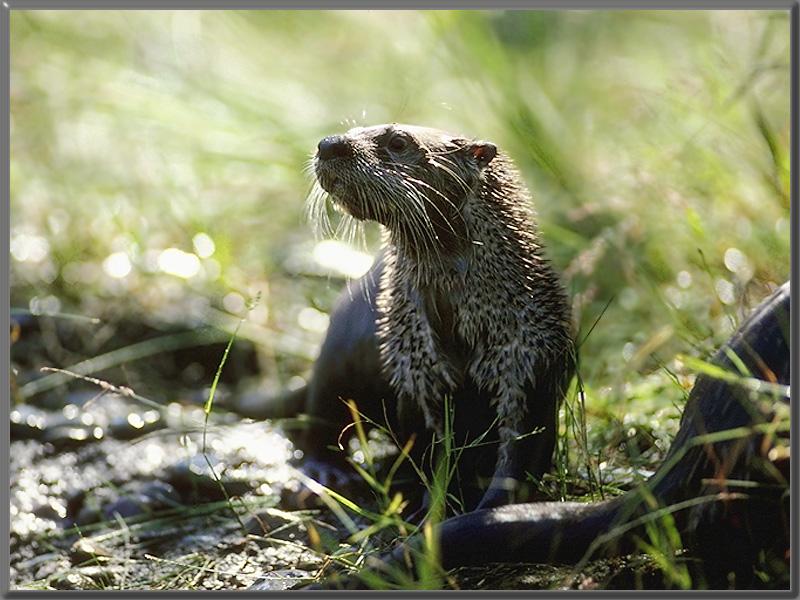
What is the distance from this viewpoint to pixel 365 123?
13.7 feet

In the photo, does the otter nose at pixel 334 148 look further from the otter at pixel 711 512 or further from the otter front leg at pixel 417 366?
the otter at pixel 711 512

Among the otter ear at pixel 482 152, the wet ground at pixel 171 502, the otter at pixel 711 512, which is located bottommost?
the wet ground at pixel 171 502

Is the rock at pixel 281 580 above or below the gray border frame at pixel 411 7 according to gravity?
below

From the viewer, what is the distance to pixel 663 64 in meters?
6.59

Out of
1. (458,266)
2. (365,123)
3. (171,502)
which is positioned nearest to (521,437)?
(458,266)

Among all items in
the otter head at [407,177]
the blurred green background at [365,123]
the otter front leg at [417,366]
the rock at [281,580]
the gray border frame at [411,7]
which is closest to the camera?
the gray border frame at [411,7]

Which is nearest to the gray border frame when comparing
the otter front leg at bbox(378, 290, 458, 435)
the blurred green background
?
the otter front leg at bbox(378, 290, 458, 435)

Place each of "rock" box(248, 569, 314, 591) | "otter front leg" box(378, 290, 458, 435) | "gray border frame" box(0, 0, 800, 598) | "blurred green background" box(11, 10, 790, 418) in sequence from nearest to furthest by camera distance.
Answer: "gray border frame" box(0, 0, 800, 598) → "rock" box(248, 569, 314, 591) → "otter front leg" box(378, 290, 458, 435) → "blurred green background" box(11, 10, 790, 418)

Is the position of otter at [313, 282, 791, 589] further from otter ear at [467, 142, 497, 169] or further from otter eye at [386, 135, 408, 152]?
otter eye at [386, 135, 408, 152]

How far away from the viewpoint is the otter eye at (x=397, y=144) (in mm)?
3135

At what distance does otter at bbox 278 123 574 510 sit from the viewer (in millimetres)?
3098

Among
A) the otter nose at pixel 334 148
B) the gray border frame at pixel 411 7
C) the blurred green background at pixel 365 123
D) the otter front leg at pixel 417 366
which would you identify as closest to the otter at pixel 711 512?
the gray border frame at pixel 411 7

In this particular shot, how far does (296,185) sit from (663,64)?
212cm

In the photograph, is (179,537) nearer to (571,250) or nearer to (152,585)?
(152,585)
